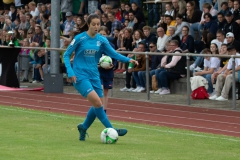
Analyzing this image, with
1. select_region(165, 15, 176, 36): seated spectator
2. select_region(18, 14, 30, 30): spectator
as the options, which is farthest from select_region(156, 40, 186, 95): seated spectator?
select_region(18, 14, 30, 30): spectator

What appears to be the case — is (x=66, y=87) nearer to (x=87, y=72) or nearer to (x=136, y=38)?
(x=136, y=38)

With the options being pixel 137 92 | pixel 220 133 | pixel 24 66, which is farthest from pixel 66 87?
pixel 220 133

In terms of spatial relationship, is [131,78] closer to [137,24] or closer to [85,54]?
[137,24]

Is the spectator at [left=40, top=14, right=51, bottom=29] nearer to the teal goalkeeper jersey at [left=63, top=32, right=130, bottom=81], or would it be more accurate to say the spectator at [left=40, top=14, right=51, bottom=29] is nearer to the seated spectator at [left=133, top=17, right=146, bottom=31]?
the seated spectator at [left=133, top=17, right=146, bottom=31]

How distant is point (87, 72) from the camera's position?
11539 mm

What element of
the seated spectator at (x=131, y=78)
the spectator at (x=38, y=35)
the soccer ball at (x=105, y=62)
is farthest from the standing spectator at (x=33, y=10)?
the soccer ball at (x=105, y=62)

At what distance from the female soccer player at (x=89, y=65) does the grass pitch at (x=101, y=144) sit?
446 millimetres

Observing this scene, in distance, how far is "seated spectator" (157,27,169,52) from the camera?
2222 cm

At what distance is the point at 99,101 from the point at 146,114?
5.62 m

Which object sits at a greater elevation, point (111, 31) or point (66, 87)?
point (111, 31)

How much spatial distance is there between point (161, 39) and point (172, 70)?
2.41m

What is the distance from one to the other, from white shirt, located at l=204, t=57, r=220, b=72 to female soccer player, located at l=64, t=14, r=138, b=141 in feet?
22.8

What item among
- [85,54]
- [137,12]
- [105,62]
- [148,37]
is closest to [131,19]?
[137,12]

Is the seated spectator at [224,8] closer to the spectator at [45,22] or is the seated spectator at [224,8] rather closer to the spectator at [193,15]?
the spectator at [193,15]
